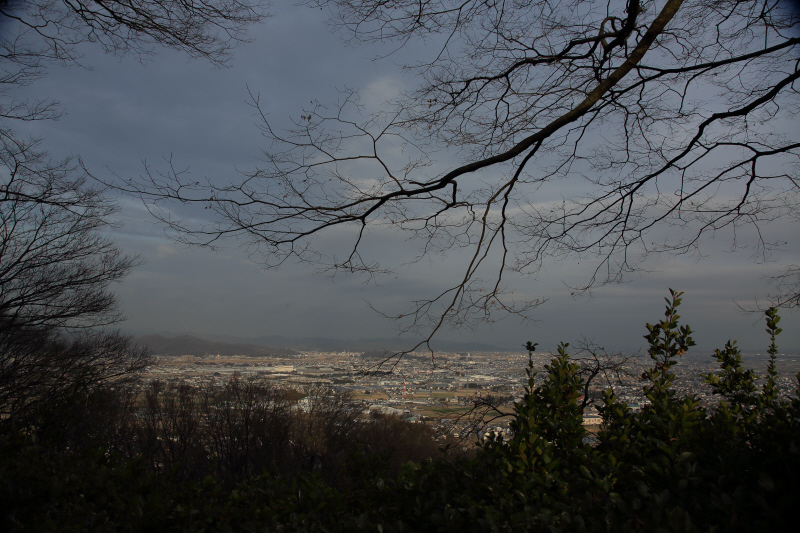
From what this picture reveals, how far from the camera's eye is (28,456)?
2.91 metres

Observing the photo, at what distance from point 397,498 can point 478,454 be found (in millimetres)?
476

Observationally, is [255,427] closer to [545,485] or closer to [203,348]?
[545,485]

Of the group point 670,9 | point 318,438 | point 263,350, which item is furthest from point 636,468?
point 263,350

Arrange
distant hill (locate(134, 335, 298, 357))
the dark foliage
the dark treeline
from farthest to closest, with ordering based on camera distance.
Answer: distant hill (locate(134, 335, 298, 357)), the dark treeline, the dark foliage

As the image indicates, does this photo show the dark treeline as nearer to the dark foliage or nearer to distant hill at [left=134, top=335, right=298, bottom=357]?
the dark foliage

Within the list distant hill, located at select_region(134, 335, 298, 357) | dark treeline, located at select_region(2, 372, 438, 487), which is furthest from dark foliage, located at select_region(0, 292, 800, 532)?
distant hill, located at select_region(134, 335, 298, 357)

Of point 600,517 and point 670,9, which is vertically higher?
point 670,9

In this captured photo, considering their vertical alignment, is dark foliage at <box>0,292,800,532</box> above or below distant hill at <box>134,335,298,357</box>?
above

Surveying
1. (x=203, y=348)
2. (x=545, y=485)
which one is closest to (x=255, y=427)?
(x=545, y=485)

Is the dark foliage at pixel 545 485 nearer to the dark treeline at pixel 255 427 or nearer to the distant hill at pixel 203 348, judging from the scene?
the dark treeline at pixel 255 427

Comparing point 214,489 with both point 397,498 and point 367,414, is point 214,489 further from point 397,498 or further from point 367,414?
point 367,414

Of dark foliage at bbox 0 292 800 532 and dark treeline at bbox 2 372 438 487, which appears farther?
dark treeline at bbox 2 372 438 487

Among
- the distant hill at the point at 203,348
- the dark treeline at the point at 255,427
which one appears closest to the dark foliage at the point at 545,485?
the dark treeline at the point at 255,427

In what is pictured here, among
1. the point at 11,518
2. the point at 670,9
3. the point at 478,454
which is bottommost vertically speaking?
the point at 11,518
